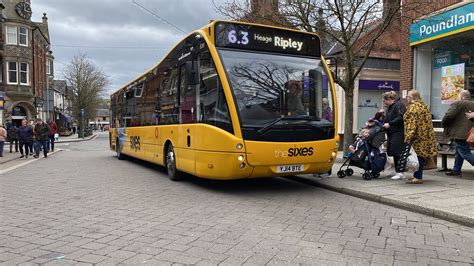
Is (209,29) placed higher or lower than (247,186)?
higher

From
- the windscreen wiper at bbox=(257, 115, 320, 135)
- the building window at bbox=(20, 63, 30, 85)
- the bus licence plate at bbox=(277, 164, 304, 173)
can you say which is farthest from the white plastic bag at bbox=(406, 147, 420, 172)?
the building window at bbox=(20, 63, 30, 85)

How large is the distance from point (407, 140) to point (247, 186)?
3359 millimetres

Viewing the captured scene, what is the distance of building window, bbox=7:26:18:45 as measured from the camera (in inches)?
1593

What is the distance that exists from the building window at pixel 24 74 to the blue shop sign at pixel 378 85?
34880 mm

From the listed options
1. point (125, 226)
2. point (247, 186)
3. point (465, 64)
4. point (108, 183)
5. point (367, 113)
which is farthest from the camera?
point (367, 113)

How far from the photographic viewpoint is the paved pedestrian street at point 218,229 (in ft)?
13.8

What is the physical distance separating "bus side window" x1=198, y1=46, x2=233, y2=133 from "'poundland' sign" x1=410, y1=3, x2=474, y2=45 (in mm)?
7978

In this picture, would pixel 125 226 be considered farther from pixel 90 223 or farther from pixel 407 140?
pixel 407 140

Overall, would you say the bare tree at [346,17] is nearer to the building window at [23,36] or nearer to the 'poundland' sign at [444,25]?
the 'poundland' sign at [444,25]

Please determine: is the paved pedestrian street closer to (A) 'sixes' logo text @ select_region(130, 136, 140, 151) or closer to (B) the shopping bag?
(B) the shopping bag

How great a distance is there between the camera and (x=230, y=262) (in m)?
4.04

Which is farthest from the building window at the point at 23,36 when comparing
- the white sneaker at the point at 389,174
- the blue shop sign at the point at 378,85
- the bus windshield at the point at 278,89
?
the white sneaker at the point at 389,174

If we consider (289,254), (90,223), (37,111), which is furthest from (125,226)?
(37,111)

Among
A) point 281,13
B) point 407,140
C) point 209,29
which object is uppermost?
point 281,13
